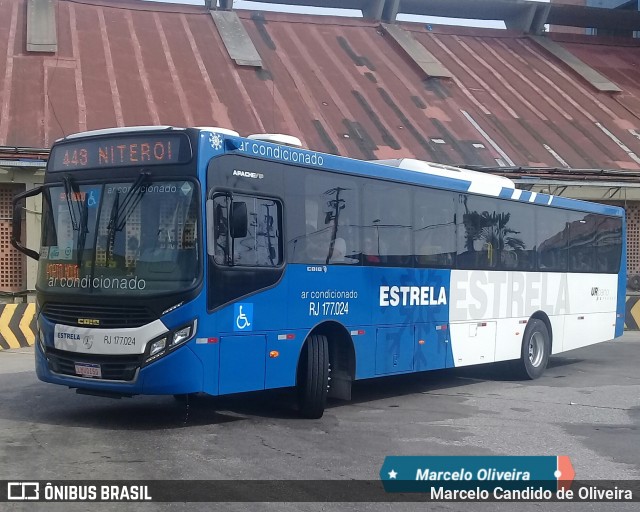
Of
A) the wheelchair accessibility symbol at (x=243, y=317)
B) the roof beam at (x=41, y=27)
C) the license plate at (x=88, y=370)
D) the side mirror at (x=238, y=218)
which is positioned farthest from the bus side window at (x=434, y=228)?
the roof beam at (x=41, y=27)

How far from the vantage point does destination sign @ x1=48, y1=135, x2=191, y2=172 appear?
9.74 meters

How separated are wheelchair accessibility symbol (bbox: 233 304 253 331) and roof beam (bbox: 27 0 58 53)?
702 inches

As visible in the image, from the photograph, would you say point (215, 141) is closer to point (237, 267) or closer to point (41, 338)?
point (237, 267)

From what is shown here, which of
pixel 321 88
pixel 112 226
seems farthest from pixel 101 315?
pixel 321 88

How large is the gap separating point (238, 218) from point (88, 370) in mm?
2285

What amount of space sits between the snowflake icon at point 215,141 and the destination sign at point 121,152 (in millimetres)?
265

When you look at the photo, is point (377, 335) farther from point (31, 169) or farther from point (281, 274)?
point (31, 169)

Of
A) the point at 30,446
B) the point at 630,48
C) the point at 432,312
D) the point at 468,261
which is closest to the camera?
the point at 30,446

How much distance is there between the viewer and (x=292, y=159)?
1084 cm

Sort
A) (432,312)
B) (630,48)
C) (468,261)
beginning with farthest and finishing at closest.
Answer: (630,48)
(468,261)
(432,312)

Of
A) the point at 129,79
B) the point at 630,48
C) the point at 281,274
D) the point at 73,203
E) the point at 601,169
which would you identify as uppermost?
the point at 630,48

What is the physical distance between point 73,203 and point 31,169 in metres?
11.5

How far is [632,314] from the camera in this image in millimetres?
24781

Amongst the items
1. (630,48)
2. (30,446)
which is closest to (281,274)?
(30,446)
